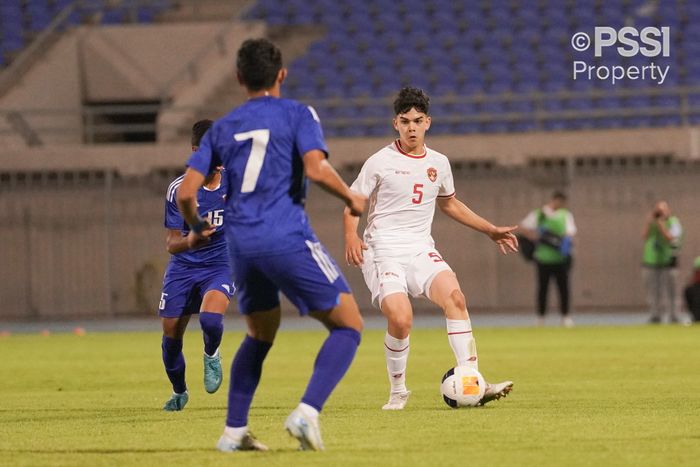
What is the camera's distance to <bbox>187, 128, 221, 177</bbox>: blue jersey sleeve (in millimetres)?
6516

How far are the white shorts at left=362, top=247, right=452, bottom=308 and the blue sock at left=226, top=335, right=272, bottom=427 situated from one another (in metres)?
2.69

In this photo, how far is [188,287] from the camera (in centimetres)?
989

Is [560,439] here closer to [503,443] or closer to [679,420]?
[503,443]

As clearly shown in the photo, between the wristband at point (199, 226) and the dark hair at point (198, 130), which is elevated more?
the dark hair at point (198, 130)

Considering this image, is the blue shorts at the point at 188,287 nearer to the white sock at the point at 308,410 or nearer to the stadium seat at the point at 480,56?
the white sock at the point at 308,410

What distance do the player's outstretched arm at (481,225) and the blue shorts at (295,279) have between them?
2863 mm

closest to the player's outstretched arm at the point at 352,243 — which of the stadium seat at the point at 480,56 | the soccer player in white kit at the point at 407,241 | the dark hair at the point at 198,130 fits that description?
the soccer player in white kit at the point at 407,241

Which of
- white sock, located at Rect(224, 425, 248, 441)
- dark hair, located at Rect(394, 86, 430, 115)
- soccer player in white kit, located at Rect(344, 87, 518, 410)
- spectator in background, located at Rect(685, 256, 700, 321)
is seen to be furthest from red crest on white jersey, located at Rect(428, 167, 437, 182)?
spectator in background, located at Rect(685, 256, 700, 321)

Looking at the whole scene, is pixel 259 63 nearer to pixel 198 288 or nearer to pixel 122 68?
pixel 198 288

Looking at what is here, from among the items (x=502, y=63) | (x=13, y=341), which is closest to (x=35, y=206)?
(x=13, y=341)

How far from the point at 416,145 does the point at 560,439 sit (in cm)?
298

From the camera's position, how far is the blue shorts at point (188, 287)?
980 centimetres

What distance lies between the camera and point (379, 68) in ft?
85.7

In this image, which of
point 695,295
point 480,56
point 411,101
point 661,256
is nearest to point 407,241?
point 411,101
